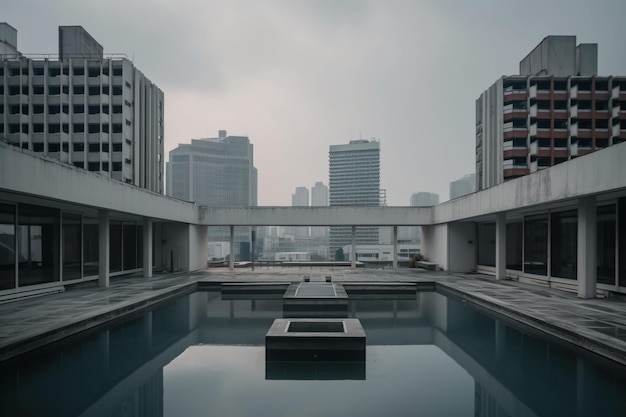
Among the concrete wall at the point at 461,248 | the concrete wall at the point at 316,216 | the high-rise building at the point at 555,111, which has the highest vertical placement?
the high-rise building at the point at 555,111

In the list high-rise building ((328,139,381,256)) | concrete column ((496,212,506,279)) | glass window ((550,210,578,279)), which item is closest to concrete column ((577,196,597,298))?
glass window ((550,210,578,279))

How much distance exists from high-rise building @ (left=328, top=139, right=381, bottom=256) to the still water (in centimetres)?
14754

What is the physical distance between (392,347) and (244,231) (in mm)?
127404

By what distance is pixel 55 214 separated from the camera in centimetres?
1559

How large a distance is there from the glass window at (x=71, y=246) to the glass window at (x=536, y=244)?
64.9 feet

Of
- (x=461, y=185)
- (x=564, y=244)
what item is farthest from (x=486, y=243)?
(x=461, y=185)

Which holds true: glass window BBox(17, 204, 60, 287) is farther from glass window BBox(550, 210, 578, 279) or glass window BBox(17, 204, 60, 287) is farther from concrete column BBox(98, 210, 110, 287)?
glass window BBox(550, 210, 578, 279)

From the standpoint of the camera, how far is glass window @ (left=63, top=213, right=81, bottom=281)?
53.5ft

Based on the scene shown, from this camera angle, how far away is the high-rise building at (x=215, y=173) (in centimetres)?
12794

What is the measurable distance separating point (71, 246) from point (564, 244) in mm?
19901

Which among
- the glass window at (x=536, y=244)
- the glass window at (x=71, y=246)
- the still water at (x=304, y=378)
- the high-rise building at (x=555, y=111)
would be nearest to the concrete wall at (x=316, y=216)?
the glass window at (x=536, y=244)

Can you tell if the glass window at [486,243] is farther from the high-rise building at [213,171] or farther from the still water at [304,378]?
the high-rise building at [213,171]

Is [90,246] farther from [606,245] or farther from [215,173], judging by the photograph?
[215,173]

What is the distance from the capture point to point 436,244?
2589 cm
